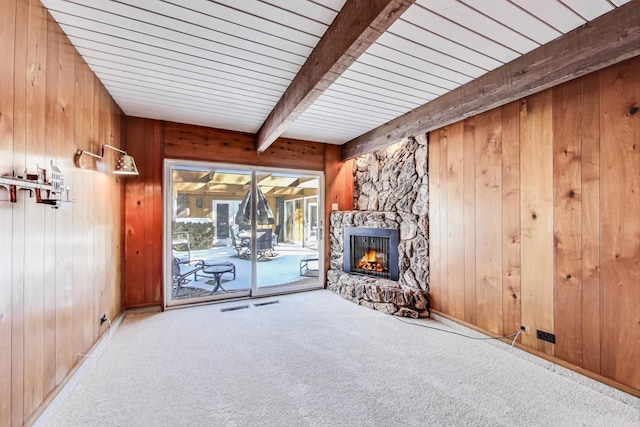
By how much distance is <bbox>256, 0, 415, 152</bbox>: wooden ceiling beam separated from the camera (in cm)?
135

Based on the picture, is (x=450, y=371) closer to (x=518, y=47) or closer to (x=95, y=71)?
(x=518, y=47)

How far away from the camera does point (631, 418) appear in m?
1.73

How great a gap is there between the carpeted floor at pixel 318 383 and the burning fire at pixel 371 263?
1.15 meters

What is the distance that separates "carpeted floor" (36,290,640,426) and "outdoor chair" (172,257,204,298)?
0.87m

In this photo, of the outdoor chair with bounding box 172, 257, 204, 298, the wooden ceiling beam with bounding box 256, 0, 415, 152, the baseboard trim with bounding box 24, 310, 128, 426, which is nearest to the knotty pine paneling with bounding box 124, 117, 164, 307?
the outdoor chair with bounding box 172, 257, 204, 298

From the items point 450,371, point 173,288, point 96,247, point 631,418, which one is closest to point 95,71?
point 96,247

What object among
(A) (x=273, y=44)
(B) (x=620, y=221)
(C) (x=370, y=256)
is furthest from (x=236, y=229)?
(B) (x=620, y=221)

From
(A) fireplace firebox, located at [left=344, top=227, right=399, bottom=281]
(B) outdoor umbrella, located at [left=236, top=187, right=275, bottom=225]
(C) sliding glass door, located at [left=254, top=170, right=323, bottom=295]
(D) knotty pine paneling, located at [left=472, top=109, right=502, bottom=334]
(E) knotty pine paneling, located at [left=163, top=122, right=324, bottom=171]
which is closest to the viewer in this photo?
(D) knotty pine paneling, located at [left=472, top=109, right=502, bottom=334]

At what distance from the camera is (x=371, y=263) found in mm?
4320

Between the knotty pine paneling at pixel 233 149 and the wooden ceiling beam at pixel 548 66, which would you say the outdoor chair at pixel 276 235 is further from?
the wooden ceiling beam at pixel 548 66

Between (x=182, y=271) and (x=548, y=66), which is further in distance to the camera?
(x=182, y=271)

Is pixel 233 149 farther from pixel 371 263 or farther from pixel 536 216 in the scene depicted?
pixel 536 216

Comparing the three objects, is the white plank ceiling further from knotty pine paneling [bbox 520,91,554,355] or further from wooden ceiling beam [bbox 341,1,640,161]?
knotty pine paneling [bbox 520,91,554,355]

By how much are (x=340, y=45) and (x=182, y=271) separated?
3837mm
